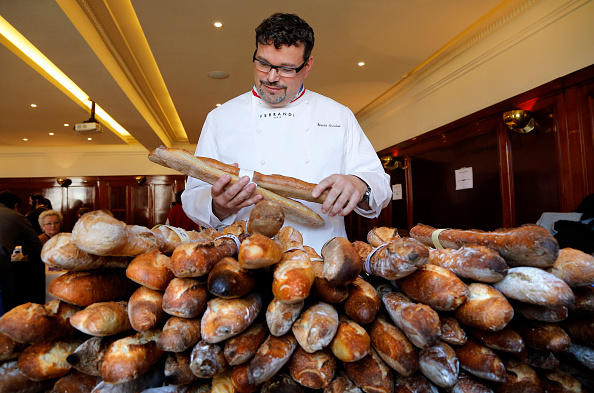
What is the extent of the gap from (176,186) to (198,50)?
649 centimetres

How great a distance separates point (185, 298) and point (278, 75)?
3.59 ft

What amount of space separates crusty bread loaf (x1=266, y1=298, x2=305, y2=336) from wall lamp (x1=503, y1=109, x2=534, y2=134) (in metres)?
3.39

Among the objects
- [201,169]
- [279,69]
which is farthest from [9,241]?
[279,69]

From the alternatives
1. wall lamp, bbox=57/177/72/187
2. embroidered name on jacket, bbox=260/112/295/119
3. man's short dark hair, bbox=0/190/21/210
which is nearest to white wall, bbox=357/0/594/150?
embroidered name on jacket, bbox=260/112/295/119

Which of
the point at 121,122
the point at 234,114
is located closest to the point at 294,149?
the point at 234,114

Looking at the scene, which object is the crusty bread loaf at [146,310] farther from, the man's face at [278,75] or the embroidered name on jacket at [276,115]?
the embroidered name on jacket at [276,115]

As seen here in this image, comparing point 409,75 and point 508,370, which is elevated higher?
point 409,75

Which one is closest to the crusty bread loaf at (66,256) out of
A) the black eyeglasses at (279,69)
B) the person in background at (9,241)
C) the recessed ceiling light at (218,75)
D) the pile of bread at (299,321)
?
the pile of bread at (299,321)

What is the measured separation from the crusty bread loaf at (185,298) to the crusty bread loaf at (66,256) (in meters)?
0.17

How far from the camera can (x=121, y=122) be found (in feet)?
21.7

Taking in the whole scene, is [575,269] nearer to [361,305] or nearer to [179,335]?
[361,305]

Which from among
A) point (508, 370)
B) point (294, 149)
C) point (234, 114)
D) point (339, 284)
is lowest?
point (508, 370)

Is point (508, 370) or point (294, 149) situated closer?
point (508, 370)

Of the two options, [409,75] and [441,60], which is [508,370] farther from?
[409,75]
